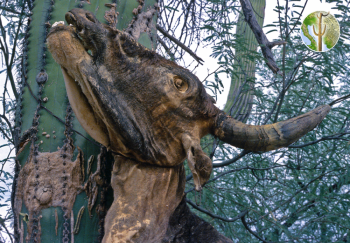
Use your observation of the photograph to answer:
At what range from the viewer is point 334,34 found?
326 cm

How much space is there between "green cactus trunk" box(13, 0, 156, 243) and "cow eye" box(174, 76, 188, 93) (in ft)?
1.77

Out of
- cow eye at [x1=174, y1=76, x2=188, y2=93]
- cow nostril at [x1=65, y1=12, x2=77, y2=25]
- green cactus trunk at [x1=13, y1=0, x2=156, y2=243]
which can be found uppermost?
cow nostril at [x1=65, y1=12, x2=77, y2=25]

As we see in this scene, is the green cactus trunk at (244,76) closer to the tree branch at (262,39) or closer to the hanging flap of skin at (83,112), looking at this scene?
the tree branch at (262,39)

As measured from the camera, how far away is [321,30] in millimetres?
3223

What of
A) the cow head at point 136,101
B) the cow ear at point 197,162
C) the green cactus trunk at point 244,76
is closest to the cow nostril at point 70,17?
the cow head at point 136,101

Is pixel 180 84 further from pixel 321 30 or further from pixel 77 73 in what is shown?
pixel 321 30

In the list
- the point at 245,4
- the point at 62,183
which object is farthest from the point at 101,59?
the point at 245,4

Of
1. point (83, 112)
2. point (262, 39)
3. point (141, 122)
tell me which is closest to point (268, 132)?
point (141, 122)

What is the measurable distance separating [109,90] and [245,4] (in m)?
1.82

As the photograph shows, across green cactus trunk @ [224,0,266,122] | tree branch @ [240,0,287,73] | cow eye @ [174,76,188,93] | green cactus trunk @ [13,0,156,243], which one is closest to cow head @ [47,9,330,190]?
cow eye @ [174,76,188,93]

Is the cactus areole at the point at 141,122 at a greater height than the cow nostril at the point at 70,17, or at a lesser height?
lesser

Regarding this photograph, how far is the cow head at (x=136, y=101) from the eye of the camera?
178cm

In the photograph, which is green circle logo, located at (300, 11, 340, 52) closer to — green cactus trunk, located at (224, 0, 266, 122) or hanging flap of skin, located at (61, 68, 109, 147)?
green cactus trunk, located at (224, 0, 266, 122)

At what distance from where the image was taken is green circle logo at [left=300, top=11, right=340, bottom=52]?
3148 millimetres
